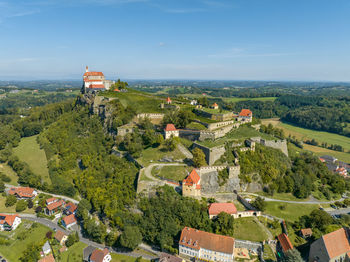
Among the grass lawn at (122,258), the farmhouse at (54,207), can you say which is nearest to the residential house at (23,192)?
the farmhouse at (54,207)

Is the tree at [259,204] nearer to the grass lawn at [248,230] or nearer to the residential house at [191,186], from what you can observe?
the grass lawn at [248,230]

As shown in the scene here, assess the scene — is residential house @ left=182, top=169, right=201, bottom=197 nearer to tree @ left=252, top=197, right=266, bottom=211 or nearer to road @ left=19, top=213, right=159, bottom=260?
tree @ left=252, top=197, right=266, bottom=211

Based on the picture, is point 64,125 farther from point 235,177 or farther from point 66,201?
point 235,177

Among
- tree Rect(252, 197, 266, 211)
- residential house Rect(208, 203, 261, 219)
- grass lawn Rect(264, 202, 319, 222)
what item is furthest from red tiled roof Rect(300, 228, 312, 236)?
residential house Rect(208, 203, 261, 219)

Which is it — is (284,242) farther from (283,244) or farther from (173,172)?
(173,172)

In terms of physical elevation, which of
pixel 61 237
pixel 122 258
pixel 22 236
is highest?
pixel 61 237

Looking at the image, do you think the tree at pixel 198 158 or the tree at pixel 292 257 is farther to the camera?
the tree at pixel 198 158

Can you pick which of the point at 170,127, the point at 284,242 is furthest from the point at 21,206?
the point at 284,242
